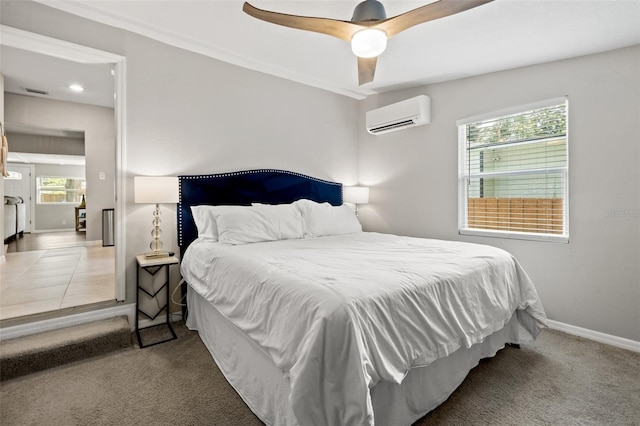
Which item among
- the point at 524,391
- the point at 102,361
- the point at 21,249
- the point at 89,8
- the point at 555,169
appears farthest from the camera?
the point at 21,249

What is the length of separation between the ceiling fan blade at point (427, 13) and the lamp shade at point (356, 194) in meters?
2.50

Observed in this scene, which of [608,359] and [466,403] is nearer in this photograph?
[466,403]

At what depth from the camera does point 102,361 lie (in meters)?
2.19

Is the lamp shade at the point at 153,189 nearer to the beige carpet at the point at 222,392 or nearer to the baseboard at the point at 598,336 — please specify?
the beige carpet at the point at 222,392

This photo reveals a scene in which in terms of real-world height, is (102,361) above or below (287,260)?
below

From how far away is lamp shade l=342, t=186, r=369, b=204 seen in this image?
14.0 feet

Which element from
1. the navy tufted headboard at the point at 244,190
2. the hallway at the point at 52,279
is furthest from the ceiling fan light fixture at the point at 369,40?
the hallway at the point at 52,279

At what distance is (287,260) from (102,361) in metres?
1.60

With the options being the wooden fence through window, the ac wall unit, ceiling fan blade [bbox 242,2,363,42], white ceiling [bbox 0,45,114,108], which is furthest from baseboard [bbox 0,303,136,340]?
the wooden fence through window

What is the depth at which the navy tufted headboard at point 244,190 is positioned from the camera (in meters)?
2.99

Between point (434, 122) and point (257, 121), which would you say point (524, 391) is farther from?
point (257, 121)

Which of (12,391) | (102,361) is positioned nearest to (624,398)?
(102,361)

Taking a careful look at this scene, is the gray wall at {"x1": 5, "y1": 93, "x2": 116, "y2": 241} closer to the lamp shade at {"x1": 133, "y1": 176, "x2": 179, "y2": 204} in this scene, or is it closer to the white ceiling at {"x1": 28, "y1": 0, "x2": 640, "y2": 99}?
the white ceiling at {"x1": 28, "y1": 0, "x2": 640, "y2": 99}

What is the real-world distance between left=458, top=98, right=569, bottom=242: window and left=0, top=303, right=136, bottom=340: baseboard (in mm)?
3513
